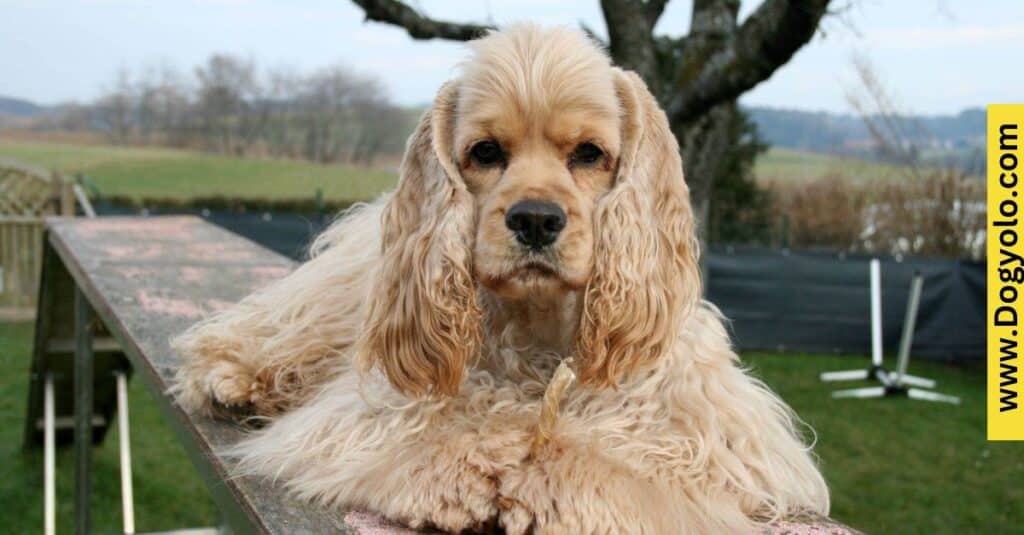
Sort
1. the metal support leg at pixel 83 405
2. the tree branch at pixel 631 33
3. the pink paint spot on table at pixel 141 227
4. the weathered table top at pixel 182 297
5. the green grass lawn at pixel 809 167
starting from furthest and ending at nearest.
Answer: the green grass lawn at pixel 809 167
the tree branch at pixel 631 33
the pink paint spot on table at pixel 141 227
the metal support leg at pixel 83 405
the weathered table top at pixel 182 297

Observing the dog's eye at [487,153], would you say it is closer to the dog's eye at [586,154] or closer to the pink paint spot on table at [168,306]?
the dog's eye at [586,154]

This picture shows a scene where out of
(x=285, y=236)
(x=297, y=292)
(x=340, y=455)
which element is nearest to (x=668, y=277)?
(x=340, y=455)

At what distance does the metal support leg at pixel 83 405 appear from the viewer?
445cm

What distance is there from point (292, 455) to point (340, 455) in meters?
0.13

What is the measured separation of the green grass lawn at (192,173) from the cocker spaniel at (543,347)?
1423cm

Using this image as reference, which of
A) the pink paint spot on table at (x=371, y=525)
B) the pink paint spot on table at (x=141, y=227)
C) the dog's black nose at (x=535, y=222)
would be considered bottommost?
the pink paint spot on table at (x=371, y=525)

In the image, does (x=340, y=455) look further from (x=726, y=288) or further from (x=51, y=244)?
(x=726, y=288)

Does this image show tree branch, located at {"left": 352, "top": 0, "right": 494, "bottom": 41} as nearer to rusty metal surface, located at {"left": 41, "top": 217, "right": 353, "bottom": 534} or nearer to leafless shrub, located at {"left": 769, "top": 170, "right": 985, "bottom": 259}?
rusty metal surface, located at {"left": 41, "top": 217, "right": 353, "bottom": 534}

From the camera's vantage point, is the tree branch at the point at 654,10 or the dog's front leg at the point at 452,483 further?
the tree branch at the point at 654,10

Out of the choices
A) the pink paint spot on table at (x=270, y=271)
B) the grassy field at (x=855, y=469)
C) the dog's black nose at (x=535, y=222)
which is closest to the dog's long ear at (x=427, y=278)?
the dog's black nose at (x=535, y=222)

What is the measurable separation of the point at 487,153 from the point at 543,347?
450mm

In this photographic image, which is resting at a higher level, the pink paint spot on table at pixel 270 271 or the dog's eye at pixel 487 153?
the dog's eye at pixel 487 153

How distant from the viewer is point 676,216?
2.11 meters

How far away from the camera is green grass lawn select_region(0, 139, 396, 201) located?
17734 mm
